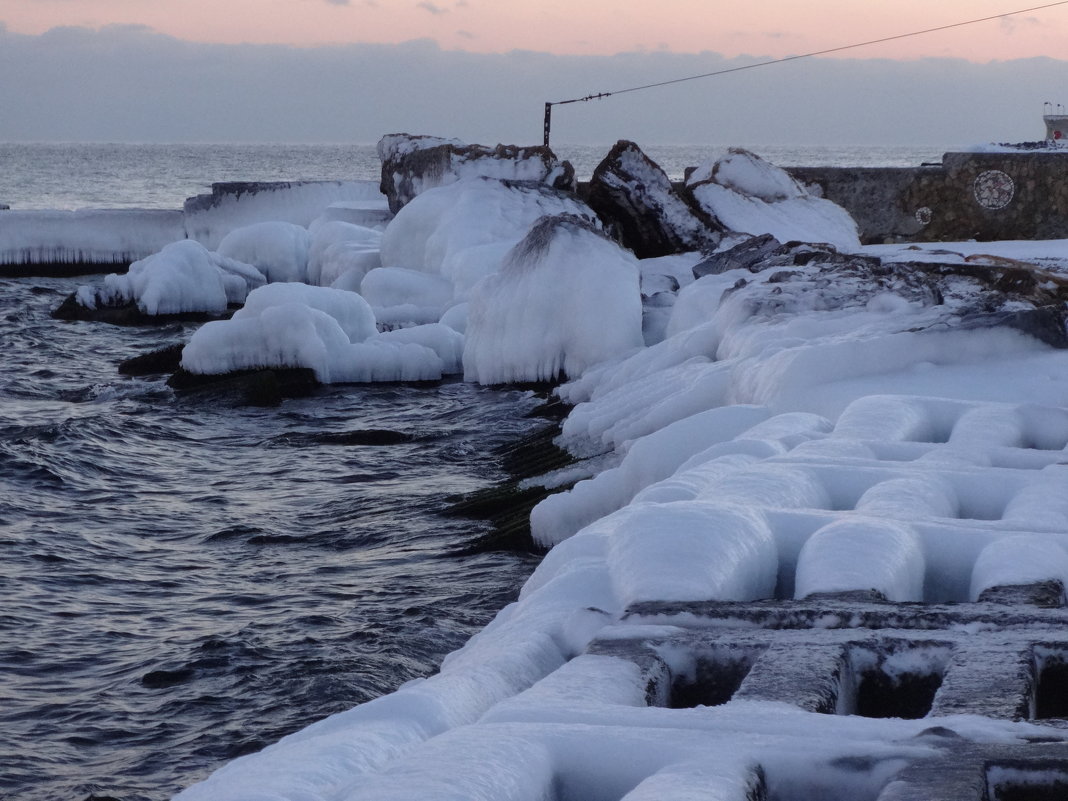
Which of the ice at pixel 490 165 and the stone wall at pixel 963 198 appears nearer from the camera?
the stone wall at pixel 963 198

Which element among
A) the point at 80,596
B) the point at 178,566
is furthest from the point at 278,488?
the point at 80,596

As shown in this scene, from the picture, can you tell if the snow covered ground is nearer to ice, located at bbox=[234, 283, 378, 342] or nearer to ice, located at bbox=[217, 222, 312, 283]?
ice, located at bbox=[234, 283, 378, 342]

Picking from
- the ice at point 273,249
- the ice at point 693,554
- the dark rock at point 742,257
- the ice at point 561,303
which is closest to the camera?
the ice at point 693,554

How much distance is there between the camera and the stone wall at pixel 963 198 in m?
15.1

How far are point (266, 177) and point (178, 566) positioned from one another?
78221mm

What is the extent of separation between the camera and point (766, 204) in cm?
1544

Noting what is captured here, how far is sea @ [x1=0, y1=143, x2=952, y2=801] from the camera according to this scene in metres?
4.91

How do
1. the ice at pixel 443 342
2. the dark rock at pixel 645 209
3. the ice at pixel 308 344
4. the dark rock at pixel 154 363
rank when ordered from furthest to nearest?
the dark rock at pixel 645 209
the dark rock at pixel 154 363
the ice at pixel 443 342
the ice at pixel 308 344

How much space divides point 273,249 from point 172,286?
2.54 meters

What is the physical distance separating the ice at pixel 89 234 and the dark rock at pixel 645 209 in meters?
10.8

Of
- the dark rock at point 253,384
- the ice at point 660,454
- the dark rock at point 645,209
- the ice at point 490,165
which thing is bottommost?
the dark rock at point 253,384

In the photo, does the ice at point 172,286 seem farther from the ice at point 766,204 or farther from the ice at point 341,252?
the ice at point 766,204

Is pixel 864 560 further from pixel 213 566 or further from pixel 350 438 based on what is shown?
pixel 350 438

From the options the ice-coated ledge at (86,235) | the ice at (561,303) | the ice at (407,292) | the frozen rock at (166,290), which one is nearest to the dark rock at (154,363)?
the ice at (407,292)
